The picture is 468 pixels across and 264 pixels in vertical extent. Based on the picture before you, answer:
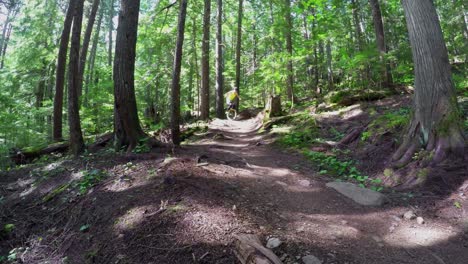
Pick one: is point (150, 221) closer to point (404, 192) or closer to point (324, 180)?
point (324, 180)

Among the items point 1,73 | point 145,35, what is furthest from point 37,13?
point 145,35

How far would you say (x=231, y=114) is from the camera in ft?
56.3

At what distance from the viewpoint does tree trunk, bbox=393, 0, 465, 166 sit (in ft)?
16.8

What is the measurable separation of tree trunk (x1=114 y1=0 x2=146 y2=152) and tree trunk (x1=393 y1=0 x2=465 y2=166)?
5.99 meters

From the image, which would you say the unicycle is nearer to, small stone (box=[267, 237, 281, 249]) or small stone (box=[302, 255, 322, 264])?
small stone (box=[267, 237, 281, 249])

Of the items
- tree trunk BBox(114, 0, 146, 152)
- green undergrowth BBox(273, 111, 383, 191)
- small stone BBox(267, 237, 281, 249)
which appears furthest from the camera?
tree trunk BBox(114, 0, 146, 152)

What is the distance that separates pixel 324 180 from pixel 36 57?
57.0 feet

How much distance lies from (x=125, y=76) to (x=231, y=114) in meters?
10.4

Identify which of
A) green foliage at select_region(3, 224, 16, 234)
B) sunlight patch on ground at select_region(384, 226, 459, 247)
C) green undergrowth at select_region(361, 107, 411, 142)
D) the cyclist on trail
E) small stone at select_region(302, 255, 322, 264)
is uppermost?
the cyclist on trail

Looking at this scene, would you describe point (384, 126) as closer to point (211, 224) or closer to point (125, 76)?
point (211, 224)

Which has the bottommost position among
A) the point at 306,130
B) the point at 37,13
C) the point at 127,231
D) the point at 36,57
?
the point at 127,231

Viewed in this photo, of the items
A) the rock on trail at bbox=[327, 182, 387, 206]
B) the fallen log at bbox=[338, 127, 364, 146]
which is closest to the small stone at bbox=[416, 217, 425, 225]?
the rock on trail at bbox=[327, 182, 387, 206]

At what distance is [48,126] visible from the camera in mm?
15953

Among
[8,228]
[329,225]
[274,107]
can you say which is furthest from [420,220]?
[274,107]
